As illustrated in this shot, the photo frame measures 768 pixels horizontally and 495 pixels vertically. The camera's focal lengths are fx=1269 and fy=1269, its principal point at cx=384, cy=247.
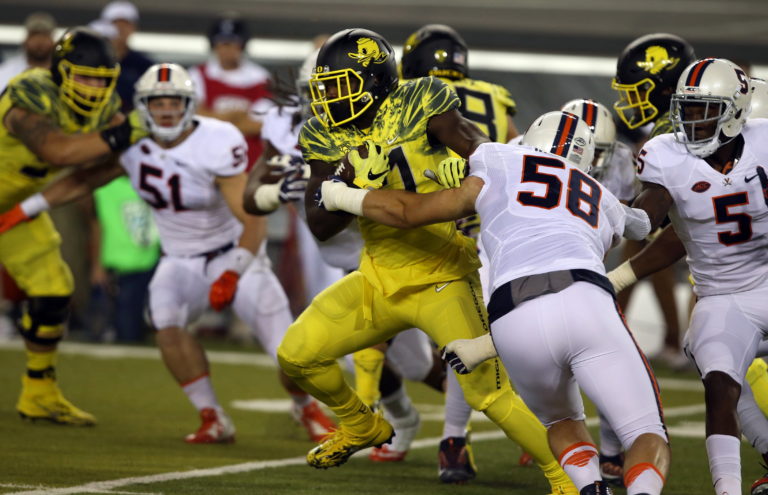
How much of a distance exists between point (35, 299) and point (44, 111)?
96 centimetres

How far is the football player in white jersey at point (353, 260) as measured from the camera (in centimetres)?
556

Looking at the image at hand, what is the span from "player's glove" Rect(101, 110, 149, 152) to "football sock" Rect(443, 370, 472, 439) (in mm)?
2010

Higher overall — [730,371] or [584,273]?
[584,273]

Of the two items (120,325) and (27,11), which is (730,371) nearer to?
(120,325)

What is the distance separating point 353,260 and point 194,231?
2.79 feet

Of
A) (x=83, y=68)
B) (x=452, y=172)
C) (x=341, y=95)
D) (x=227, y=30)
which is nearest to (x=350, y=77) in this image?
(x=341, y=95)

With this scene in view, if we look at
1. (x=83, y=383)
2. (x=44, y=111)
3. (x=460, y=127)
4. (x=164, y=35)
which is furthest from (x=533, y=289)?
(x=164, y=35)

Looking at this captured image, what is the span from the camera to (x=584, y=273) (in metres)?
3.74

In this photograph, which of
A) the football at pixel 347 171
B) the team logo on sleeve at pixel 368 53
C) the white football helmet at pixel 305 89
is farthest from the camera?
the white football helmet at pixel 305 89

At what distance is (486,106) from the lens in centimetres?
573

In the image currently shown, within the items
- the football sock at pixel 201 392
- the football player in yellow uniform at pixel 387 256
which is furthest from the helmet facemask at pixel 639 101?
the football sock at pixel 201 392

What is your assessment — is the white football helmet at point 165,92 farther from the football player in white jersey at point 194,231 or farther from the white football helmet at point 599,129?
the white football helmet at point 599,129

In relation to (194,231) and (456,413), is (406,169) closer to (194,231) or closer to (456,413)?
(456,413)

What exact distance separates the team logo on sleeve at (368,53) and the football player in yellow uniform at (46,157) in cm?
198
